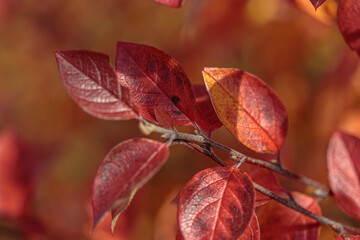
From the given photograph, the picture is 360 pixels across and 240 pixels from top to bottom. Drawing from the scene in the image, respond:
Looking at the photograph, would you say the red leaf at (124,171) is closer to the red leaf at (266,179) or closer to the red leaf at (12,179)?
the red leaf at (266,179)

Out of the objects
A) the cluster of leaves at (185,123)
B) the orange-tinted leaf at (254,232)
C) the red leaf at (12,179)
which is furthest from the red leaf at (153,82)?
the red leaf at (12,179)

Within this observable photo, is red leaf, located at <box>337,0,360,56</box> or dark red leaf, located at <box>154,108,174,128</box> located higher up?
red leaf, located at <box>337,0,360,56</box>

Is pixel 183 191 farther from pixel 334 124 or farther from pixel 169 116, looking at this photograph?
pixel 334 124

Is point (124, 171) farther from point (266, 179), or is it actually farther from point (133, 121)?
point (133, 121)

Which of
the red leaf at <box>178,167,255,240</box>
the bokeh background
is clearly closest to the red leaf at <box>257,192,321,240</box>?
the red leaf at <box>178,167,255,240</box>

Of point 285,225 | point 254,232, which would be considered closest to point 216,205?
point 254,232

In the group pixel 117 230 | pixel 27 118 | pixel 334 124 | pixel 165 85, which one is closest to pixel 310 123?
pixel 334 124

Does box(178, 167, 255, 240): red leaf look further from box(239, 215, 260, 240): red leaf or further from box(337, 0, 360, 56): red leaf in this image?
box(337, 0, 360, 56): red leaf
